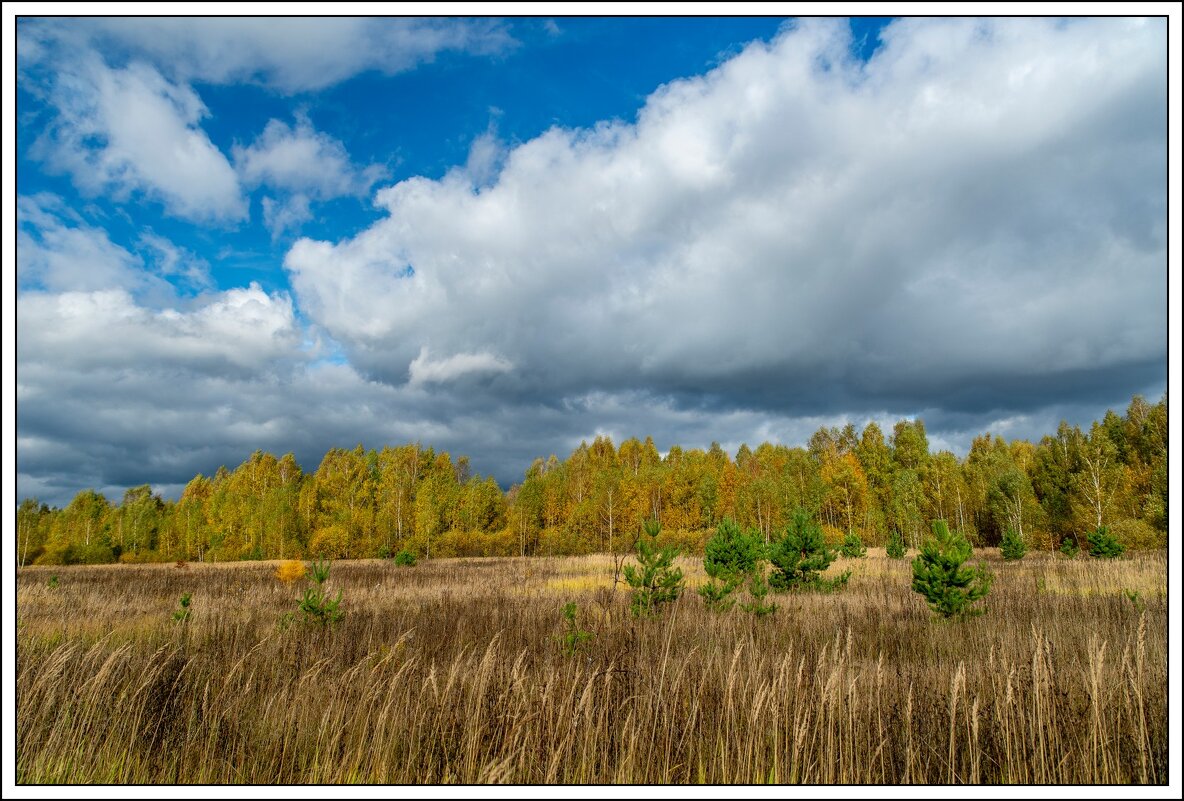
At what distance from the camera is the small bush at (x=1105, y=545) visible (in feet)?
69.3

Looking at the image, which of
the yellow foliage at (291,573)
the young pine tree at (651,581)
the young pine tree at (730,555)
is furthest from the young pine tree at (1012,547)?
the yellow foliage at (291,573)

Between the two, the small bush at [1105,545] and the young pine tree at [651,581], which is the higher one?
the young pine tree at [651,581]

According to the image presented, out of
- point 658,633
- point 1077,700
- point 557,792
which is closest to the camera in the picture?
point 557,792

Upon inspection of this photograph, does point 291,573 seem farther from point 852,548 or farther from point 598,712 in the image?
point 852,548

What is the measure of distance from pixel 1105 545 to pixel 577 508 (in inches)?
1339

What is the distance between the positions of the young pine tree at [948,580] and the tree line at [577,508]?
29.0m

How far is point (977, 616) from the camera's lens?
30.5 feet

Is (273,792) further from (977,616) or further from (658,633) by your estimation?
(977,616)

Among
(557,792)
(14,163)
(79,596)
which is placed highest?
(14,163)

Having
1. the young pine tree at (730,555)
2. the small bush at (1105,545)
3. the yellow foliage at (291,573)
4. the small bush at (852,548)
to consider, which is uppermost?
the young pine tree at (730,555)

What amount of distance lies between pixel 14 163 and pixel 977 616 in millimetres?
12156

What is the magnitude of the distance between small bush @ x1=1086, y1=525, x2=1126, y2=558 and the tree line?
49.9ft

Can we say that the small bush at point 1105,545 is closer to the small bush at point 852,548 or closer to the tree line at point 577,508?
the small bush at point 852,548

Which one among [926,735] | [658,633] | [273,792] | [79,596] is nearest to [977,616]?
[658,633]
